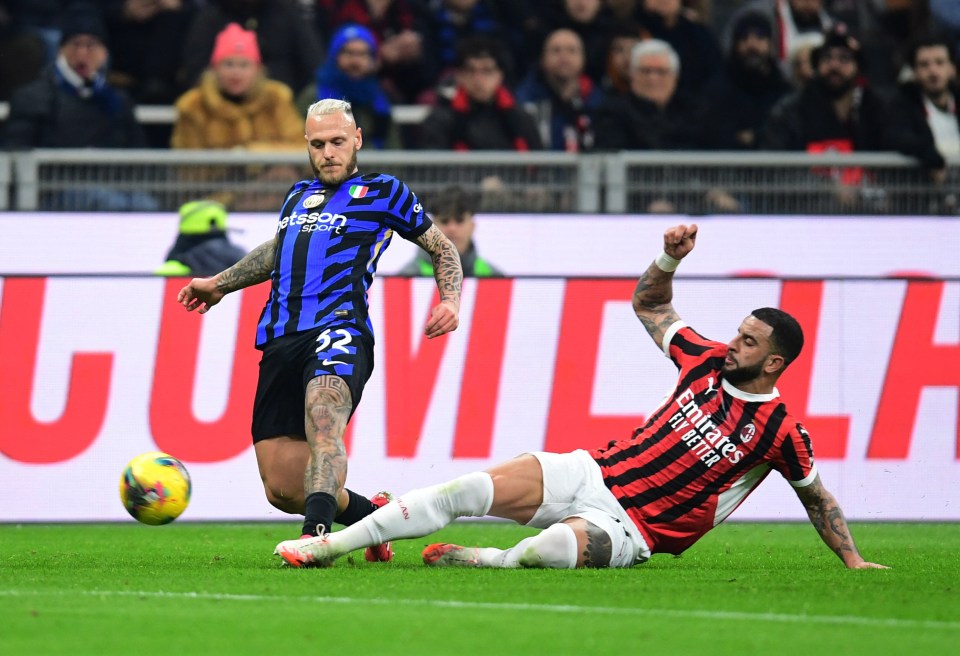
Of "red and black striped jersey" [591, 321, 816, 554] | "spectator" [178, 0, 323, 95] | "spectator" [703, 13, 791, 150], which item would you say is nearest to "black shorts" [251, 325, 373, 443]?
"red and black striped jersey" [591, 321, 816, 554]

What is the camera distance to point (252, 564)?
8.43m

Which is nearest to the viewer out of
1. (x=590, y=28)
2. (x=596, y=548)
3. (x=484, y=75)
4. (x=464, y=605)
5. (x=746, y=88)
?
(x=464, y=605)

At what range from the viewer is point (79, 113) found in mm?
14680

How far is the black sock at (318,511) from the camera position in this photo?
26.0 ft

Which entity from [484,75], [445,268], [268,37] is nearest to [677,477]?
[445,268]

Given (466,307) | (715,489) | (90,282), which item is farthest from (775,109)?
(715,489)

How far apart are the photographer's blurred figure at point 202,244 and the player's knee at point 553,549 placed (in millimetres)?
5706

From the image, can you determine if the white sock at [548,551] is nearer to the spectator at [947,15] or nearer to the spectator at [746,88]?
the spectator at [746,88]

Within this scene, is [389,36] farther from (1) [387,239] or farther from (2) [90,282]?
(1) [387,239]

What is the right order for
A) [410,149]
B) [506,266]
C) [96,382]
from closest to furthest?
1. [96,382]
2. [506,266]
3. [410,149]

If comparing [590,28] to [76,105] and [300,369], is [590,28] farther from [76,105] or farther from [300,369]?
[300,369]

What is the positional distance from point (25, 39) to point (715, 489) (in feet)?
32.0

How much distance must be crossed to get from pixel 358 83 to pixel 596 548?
734cm

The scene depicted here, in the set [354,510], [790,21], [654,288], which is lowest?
[354,510]
